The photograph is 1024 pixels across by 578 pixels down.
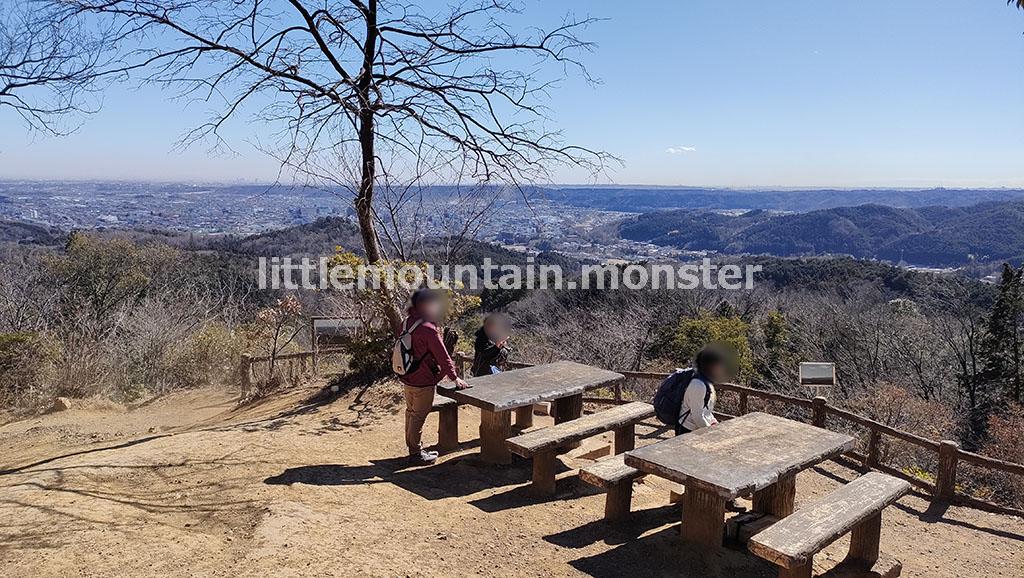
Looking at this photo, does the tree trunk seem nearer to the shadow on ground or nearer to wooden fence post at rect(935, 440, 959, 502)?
the shadow on ground

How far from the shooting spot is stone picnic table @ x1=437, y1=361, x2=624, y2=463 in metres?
4.96

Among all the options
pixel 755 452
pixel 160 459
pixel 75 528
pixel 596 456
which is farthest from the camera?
pixel 596 456

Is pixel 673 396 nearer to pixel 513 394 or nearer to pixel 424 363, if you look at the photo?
pixel 513 394

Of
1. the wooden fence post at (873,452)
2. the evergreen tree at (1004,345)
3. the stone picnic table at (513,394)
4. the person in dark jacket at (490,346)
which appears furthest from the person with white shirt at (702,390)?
the evergreen tree at (1004,345)

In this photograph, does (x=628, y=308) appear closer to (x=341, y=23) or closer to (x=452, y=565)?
(x=341, y=23)

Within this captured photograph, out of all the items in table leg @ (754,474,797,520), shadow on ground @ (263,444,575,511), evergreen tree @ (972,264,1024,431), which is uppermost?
table leg @ (754,474,797,520)

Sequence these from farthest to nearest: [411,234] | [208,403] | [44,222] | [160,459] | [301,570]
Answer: [44,222]
[208,403]
[411,234]
[160,459]
[301,570]

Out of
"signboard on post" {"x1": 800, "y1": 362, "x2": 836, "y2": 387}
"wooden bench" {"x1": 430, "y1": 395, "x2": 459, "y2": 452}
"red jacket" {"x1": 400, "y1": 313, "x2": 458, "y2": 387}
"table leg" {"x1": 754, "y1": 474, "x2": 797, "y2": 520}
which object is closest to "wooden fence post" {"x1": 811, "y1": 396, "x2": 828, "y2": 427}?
"signboard on post" {"x1": 800, "y1": 362, "x2": 836, "y2": 387}

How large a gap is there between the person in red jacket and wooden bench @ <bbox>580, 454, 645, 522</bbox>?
1.25 metres

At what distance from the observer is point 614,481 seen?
416 centimetres

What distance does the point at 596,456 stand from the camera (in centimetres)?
563

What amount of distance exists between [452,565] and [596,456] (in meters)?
2.36

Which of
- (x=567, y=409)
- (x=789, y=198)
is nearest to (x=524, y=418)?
(x=567, y=409)

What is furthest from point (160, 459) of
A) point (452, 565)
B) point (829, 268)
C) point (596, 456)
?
point (829, 268)
